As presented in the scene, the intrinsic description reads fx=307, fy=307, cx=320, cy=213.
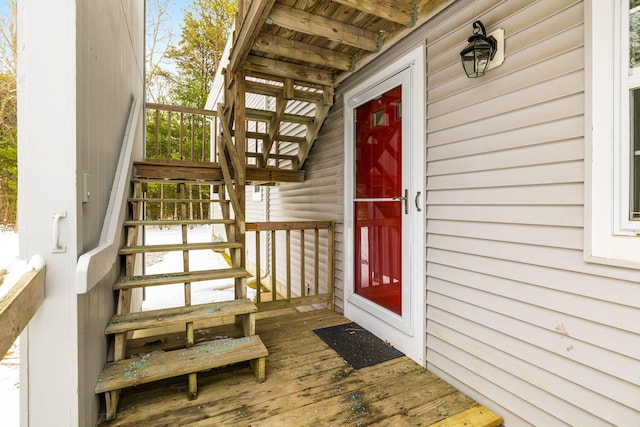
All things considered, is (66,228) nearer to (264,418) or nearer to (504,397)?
(264,418)

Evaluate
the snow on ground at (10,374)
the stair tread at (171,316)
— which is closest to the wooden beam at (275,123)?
the stair tread at (171,316)

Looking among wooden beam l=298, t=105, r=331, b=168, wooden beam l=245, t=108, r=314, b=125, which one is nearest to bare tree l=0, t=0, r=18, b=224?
wooden beam l=245, t=108, r=314, b=125

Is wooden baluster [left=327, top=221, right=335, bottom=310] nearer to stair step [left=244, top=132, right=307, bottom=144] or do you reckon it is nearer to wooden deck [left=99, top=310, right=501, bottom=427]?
wooden deck [left=99, top=310, right=501, bottom=427]

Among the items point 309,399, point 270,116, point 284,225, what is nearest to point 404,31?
point 270,116

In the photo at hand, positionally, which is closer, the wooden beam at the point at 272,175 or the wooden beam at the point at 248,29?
the wooden beam at the point at 248,29

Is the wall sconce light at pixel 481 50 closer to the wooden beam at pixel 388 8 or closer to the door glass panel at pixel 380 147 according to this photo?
the wooden beam at pixel 388 8

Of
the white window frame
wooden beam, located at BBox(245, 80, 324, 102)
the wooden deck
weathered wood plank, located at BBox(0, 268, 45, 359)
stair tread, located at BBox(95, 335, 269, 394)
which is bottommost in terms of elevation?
the wooden deck

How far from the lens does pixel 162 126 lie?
12.0 meters

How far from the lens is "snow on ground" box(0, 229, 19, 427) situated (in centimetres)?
114

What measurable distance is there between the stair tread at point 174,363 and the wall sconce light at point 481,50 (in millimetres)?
2237

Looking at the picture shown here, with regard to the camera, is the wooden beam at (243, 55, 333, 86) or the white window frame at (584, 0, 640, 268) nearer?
the white window frame at (584, 0, 640, 268)

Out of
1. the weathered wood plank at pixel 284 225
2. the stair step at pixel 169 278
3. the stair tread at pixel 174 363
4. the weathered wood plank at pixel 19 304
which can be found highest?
the weathered wood plank at pixel 284 225

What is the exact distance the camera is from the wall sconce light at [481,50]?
1.75m

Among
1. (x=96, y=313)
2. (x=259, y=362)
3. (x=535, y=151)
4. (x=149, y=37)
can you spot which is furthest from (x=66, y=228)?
(x=149, y=37)
